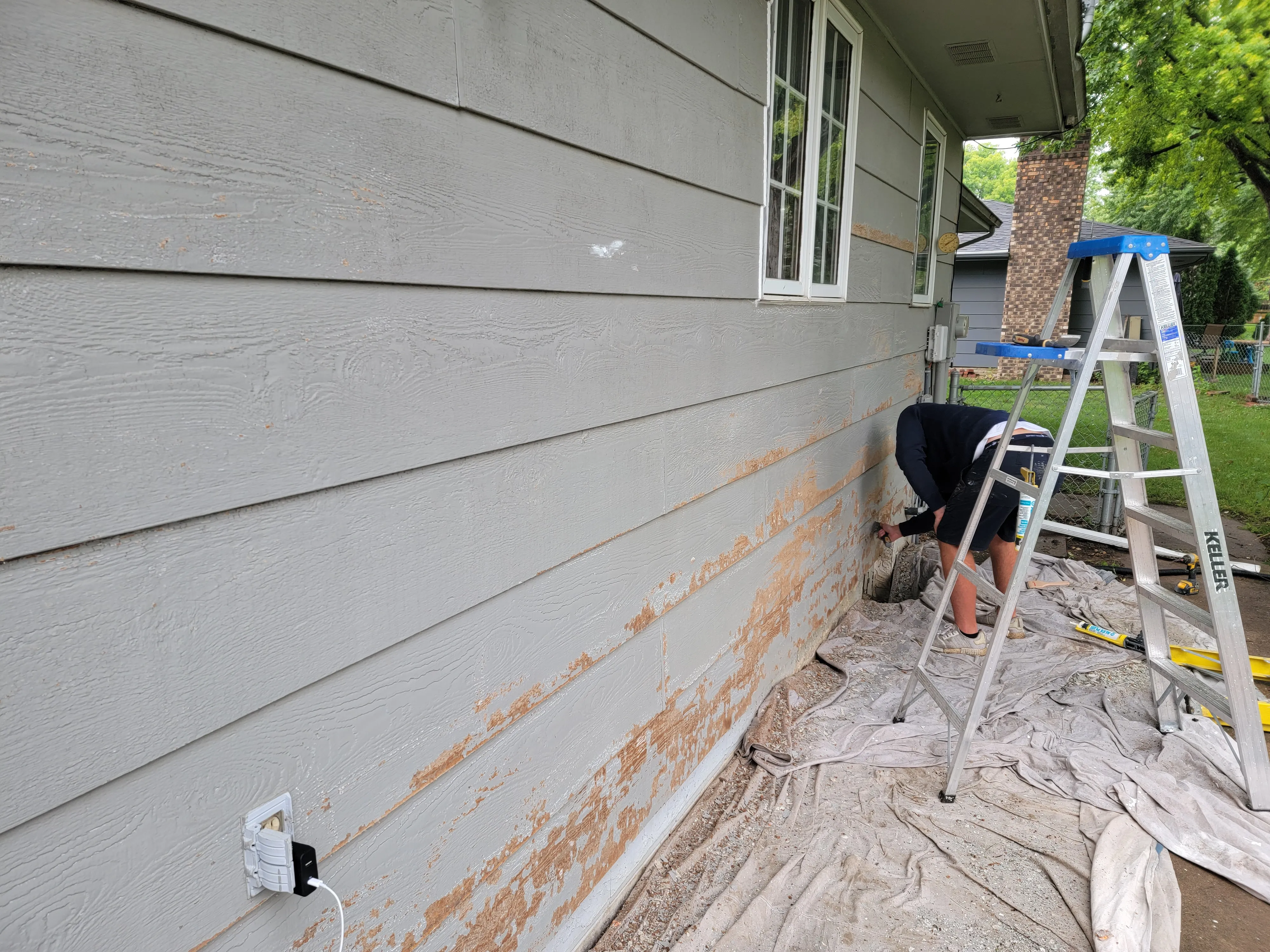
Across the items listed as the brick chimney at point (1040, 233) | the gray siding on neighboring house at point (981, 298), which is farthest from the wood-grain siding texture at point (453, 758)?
the gray siding on neighboring house at point (981, 298)

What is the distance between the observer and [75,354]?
932 millimetres

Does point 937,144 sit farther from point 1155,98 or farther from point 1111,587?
point 1155,98

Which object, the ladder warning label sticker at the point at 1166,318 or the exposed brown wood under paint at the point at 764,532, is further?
the ladder warning label sticker at the point at 1166,318

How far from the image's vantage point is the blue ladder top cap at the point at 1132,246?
8.55ft

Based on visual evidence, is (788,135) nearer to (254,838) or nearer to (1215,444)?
(254,838)

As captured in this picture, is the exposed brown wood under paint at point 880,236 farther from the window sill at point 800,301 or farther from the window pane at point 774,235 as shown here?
the window pane at point 774,235

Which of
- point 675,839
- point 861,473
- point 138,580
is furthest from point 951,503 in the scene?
point 138,580

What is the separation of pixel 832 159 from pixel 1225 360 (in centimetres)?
1957

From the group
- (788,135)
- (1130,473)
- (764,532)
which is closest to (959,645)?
(1130,473)

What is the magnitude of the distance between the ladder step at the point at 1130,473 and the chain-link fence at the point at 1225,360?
15683 mm

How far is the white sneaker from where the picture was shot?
4.14m

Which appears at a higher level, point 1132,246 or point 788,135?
point 788,135

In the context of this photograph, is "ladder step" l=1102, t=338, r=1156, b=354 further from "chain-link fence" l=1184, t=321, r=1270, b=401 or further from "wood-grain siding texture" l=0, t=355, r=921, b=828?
"chain-link fence" l=1184, t=321, r=1270, b=401

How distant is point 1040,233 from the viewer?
15375 mm
